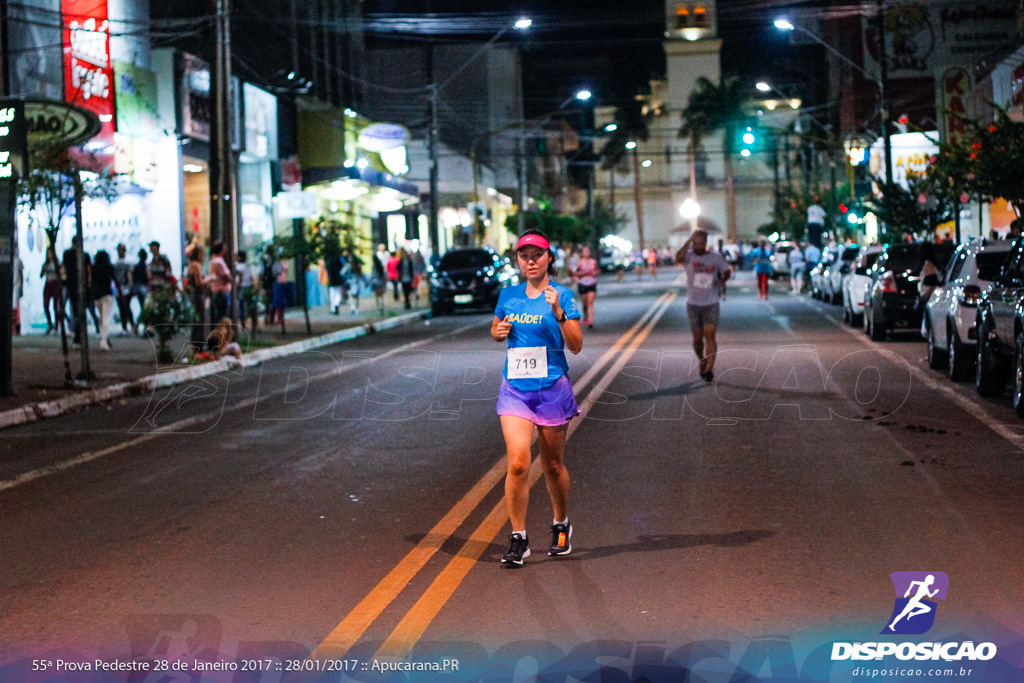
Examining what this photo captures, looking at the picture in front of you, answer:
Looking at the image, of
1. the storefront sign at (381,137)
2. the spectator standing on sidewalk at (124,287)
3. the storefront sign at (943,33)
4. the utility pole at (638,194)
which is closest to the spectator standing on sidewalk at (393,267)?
the storefront sign at (381,137)

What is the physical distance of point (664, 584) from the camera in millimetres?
6926

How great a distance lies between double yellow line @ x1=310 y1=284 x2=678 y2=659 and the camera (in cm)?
599

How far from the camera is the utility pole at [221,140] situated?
77.1 feet

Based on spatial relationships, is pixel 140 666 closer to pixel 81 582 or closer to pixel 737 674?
pixel 81 582

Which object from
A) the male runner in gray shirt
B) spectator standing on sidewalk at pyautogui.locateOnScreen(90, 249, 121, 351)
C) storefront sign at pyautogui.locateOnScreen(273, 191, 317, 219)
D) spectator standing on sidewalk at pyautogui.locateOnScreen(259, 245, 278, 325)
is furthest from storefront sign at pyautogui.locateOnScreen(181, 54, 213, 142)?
the male runner in gray shirt

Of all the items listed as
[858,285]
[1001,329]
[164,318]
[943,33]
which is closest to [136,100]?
[164,318]

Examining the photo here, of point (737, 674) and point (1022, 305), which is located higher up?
point (1022, 305)

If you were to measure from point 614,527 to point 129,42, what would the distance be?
24338 mm

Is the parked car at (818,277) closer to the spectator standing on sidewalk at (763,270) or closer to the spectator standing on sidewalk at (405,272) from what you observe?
the spectator standing on sidewalk at (763,270)

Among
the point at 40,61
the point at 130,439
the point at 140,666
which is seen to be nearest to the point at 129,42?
the point at 40,61

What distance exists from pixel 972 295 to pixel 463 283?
23.2 metres

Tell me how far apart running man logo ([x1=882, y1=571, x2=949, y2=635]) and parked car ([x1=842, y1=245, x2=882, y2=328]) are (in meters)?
19.5

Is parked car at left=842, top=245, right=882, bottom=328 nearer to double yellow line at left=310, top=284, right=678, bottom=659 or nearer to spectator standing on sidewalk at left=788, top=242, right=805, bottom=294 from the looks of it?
double yellow line at left=310, top=284, right=678, bottom=659

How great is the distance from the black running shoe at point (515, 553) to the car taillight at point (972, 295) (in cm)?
942
